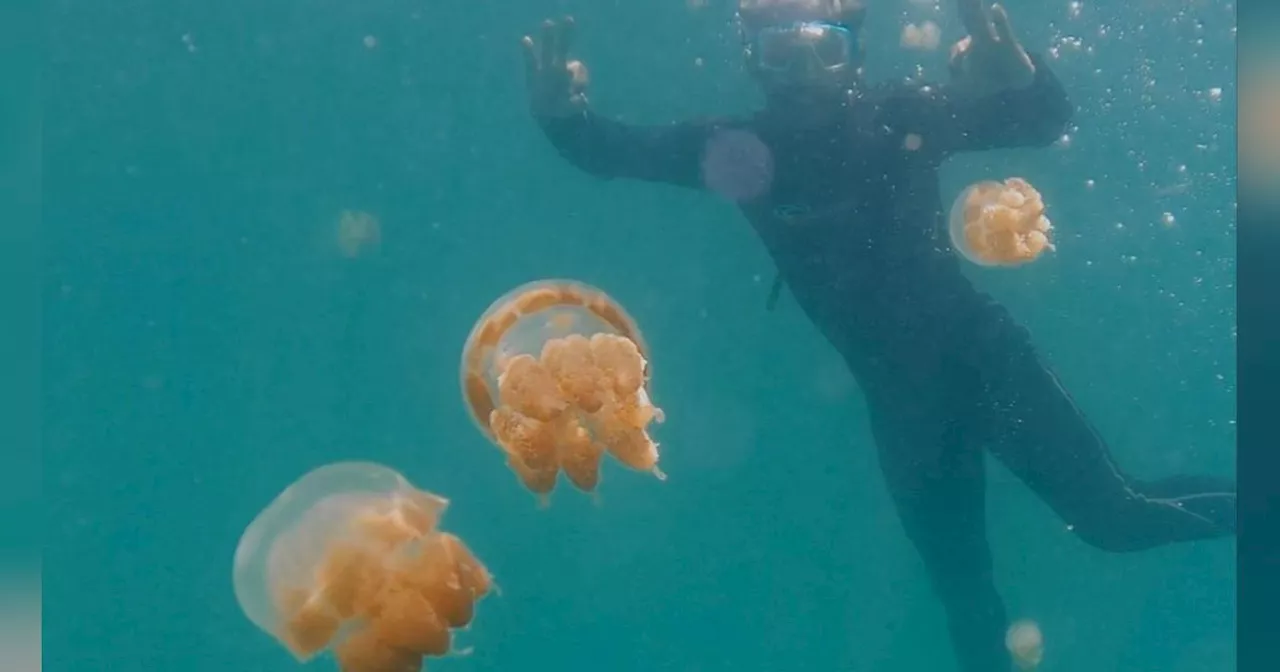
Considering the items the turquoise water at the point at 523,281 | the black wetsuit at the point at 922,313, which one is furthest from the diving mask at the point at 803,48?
the turquoise water at the point at 523,281

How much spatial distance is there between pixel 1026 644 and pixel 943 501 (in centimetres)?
97

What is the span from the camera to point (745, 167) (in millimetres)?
3590

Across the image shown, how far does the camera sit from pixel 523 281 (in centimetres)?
412

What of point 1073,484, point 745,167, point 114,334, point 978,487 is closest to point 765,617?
point 978,487

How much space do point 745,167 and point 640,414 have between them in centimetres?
130

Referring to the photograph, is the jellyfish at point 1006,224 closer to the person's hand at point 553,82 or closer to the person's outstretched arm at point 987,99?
the person's outstretched arm at point 987,99

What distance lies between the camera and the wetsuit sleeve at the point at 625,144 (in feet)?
11.4

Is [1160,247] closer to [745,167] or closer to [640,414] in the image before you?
[745,167]

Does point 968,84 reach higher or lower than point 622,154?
higher

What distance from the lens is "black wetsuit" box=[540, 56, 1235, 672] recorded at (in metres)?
3.48

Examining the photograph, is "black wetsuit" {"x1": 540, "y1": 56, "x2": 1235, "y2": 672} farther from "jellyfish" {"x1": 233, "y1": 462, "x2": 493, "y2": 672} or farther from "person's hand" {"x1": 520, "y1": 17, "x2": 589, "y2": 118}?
"jellyfish" {"x1": 233, "y1": 462, "x2": 493, "y2": 672}

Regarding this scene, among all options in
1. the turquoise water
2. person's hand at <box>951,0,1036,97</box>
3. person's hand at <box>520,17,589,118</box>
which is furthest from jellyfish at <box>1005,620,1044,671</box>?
person's hand at <box>520,17,589,118</box>

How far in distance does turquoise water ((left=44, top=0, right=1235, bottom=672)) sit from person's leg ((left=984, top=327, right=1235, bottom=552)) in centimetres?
61

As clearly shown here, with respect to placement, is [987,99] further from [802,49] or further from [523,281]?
[523,281]
